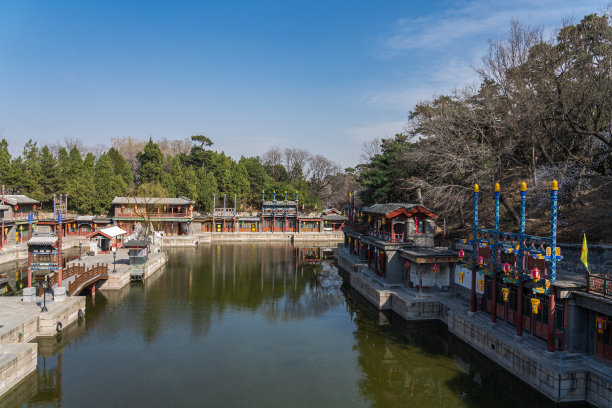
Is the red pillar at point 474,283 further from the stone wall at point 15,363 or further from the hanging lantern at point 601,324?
the stone wall at point 15,363

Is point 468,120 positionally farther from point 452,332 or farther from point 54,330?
point 54,330

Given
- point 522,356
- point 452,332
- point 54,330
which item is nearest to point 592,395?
point 522,356

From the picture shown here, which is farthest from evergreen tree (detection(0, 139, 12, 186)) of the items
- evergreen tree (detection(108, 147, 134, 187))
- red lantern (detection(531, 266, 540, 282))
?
red lantern (detection(531, 266, 540, 282))

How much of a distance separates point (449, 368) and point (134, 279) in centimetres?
2531

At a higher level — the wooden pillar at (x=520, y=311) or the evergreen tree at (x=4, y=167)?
the evergreen tree at (x=4, y=167)

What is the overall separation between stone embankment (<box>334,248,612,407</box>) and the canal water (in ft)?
Answer: 1.88

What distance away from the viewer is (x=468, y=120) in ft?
112

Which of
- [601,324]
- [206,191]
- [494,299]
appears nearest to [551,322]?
[601,324]

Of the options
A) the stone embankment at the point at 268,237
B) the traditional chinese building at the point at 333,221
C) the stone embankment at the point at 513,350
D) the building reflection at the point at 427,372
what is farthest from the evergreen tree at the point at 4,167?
the building reflection at the point at 427,372

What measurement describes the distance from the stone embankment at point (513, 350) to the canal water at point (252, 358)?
0.57 metres

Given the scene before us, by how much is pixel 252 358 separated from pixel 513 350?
11076 millimetres

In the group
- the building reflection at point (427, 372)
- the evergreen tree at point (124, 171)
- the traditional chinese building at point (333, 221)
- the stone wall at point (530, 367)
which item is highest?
the evergreen tree at point (124, 171)

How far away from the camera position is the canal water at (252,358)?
14.6 metres

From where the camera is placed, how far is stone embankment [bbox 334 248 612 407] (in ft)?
44.4
